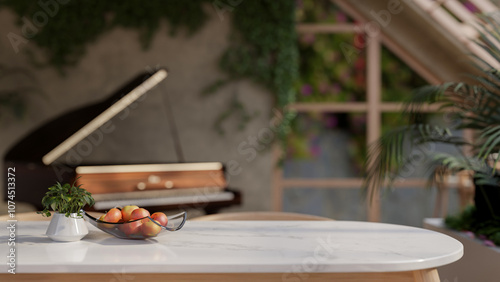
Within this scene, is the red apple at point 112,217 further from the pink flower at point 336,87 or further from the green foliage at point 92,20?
the pink flower at point 336,87

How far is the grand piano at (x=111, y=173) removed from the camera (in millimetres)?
3414

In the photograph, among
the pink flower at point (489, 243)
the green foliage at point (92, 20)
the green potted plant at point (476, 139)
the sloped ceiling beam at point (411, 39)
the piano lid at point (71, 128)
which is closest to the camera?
the pink flower at point (489, 243)

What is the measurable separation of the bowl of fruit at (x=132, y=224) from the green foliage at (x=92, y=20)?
12.3 ft

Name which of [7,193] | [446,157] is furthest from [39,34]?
[446,157]

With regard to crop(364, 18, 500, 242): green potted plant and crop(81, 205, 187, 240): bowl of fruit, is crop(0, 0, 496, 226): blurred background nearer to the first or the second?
crop(364, 18, 500, 242): green potted plant

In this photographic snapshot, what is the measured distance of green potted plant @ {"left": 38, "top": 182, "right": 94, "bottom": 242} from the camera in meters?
1.63

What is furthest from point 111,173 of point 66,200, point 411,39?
point 411,39

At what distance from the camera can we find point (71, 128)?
11.5 ft

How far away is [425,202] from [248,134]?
6.76ft

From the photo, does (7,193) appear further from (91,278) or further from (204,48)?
(91,278)

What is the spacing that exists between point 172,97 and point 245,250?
387 cm

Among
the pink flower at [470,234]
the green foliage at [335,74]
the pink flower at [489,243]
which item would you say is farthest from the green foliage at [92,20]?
the pink flower at [489,243]

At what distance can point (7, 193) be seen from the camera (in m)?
3.79

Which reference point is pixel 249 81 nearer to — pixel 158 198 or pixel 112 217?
pixel 158 198
